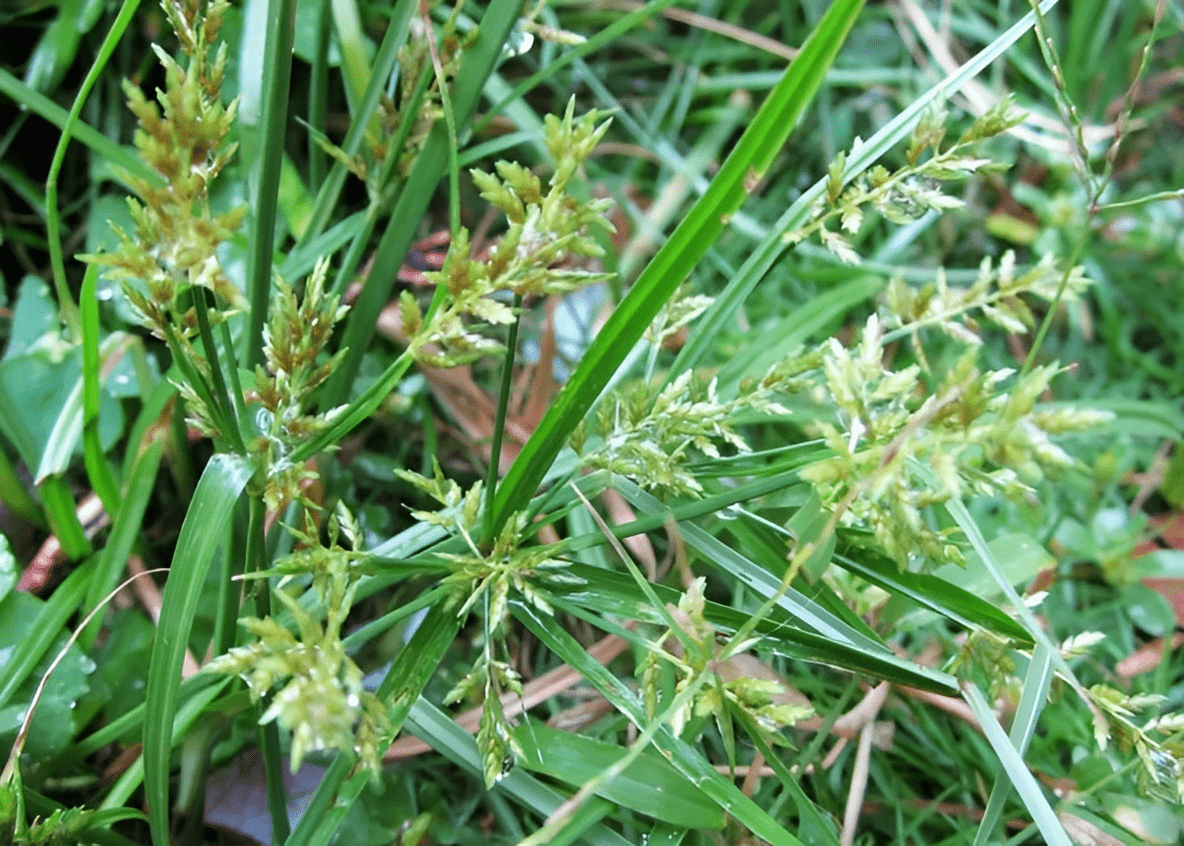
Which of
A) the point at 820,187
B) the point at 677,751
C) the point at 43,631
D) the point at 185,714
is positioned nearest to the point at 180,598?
the point at 185,714

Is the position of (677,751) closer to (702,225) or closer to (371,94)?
(702,225)

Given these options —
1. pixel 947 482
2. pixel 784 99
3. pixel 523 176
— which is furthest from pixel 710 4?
pixel 947 482

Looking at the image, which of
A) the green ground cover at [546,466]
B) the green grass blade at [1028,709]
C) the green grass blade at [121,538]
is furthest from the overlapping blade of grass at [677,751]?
the green grass blade at [121,538]

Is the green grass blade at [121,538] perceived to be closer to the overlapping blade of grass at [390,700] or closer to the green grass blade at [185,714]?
the green grass blade at [185,714]

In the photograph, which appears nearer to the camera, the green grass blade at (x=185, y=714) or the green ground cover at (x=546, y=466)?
the green ground cover at (x=546, y=466)

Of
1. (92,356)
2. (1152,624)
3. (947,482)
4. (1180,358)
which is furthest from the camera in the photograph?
(1180,358)

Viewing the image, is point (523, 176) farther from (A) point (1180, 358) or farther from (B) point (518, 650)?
(A) point (1180, 358)
